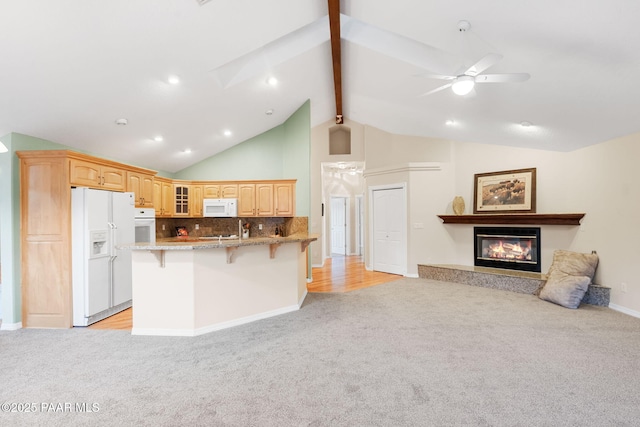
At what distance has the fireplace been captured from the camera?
18.4 feet

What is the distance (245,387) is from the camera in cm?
237

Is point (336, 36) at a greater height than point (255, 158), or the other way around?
point (336, 36)

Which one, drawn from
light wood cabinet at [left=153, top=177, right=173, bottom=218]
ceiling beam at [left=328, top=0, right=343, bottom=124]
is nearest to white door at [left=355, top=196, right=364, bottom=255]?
ceiling beam at [left=328, top=0, right=343, bottom=124]

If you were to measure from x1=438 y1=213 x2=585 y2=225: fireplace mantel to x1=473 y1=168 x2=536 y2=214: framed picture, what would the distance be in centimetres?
21

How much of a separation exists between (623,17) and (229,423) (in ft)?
13.2

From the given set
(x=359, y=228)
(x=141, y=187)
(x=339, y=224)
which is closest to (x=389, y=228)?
(x=359, y=228)

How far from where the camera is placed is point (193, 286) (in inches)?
135

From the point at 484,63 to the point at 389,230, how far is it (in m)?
4.70

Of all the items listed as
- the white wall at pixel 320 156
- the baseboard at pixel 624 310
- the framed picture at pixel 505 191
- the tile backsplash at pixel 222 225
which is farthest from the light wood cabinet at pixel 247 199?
the baseboard at pixel 624 310

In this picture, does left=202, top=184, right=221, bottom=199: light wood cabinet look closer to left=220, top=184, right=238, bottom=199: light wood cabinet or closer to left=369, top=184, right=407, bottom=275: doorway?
left=220, top=184, right=238, bottom=199: light wood cabinet

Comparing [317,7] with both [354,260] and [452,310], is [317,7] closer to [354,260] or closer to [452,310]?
[452,310]

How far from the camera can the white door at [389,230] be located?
685 centimetres

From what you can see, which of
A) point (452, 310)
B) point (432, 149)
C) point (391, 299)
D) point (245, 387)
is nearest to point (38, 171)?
point (245, 387)

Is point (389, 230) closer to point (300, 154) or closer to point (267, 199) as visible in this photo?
point (300, 154)
